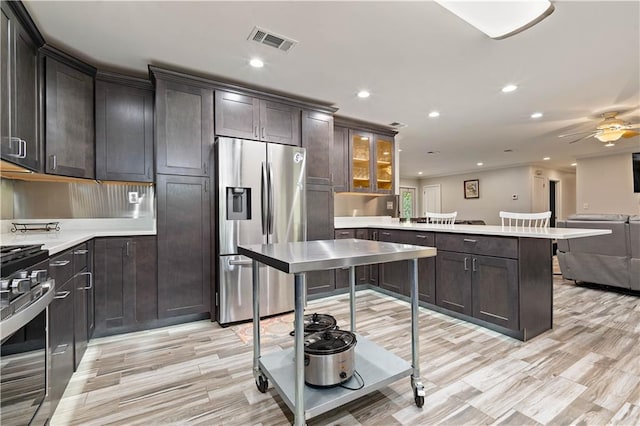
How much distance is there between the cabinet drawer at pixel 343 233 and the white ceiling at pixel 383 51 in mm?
1593

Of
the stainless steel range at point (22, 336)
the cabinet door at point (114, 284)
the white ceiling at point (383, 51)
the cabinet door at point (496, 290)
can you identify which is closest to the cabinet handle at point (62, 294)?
the stainless steel range at point (22, 336)

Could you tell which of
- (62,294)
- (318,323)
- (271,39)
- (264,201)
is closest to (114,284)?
(62,294)

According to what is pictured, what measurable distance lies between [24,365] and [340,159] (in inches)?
143

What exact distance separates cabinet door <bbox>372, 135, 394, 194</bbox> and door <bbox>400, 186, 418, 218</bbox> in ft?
20.3

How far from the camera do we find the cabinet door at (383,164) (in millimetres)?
4586

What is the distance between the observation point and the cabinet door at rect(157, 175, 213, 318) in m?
2.75

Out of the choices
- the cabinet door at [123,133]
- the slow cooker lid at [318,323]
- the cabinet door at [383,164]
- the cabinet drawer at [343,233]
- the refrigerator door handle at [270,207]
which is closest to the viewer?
the slow cooker lid at [318,323]

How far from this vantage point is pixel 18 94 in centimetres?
195

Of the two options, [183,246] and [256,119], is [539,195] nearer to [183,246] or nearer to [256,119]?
[256,119]

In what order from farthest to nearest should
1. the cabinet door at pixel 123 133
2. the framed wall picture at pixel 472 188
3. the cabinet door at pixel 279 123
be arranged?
the framed wall picture at pixel 472 188, the cabinet door at pixel 279 123, the cabinet door at pixel 123 133

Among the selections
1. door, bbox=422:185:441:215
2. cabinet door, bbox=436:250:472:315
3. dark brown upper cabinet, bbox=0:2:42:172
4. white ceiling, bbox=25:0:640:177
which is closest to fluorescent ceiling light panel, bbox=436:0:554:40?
white ceiling, bbox=25:0:640:177

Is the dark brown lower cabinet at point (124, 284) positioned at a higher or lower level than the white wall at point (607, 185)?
lower

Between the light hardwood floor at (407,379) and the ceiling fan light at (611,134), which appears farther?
the ceiling fan light at (611,134)

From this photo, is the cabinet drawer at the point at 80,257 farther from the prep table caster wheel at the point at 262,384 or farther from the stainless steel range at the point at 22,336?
the prep table caster wheel at the point at 262,384
